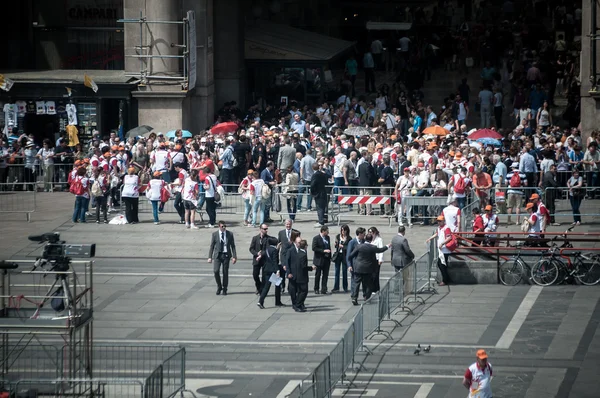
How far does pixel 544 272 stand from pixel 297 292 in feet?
18.1

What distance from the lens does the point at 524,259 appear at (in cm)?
2775

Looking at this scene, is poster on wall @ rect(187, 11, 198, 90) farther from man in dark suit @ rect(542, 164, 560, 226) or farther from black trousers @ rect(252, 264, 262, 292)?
black trousers @ rect(252, 264, 262, 292)

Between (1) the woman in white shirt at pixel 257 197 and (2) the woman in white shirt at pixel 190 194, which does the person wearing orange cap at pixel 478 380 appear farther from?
(2) the woman in white shirt at pixel 190 194

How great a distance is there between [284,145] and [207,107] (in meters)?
8.02

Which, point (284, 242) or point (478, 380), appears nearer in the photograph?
point (478, 380)

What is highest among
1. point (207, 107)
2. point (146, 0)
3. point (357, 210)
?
point (146, 0)

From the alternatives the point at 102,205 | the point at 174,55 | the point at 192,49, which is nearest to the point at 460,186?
the point at 102,205

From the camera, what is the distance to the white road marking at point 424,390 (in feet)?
65.9

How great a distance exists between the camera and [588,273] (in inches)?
1078

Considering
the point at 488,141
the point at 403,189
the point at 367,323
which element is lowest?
the point at 367,323

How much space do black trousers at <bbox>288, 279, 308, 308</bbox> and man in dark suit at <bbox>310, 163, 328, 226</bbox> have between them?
7795 mm

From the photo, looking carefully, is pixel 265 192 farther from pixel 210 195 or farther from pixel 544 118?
pixel 544 118

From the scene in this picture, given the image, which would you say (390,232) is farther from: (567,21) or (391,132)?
(567,21)

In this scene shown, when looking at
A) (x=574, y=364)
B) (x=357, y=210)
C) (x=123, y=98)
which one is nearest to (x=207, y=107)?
(x=123, y=98)
